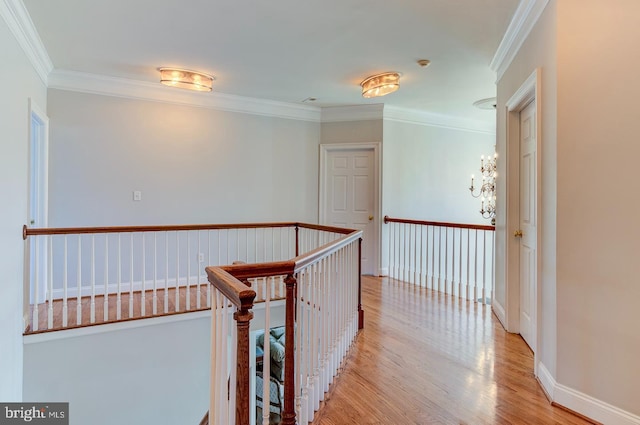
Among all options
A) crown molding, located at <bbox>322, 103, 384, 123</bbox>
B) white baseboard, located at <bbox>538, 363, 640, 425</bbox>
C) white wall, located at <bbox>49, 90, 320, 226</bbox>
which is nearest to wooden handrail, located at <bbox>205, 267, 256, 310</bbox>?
white baseboard, located at <bbox>538, 363, 640, 425</bbox>

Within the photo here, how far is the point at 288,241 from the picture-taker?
450 cm

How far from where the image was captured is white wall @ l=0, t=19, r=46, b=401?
2385mm

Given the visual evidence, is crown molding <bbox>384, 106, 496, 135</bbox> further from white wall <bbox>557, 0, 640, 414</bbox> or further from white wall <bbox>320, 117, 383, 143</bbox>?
white wall <bbox>557, 0, 640, 414</bbox>

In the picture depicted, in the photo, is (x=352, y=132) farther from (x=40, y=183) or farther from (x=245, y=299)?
(x=245, y=299)

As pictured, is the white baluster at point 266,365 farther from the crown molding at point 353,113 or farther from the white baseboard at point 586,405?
the crown molding at point 353,113

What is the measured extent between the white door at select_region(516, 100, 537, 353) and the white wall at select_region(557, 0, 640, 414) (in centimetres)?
68

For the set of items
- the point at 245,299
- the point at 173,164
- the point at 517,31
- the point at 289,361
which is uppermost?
the point at 517,31

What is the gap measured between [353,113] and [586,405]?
4.25 metres

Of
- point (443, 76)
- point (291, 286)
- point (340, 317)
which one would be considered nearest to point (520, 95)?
point (443, 76)

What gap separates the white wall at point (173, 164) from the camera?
380 cm

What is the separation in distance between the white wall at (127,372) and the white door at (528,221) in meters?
2.90

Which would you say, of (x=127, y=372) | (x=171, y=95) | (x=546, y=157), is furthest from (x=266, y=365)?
(x=171, y=95)

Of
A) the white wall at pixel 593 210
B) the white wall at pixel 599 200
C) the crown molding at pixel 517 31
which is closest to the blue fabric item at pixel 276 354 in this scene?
the white wall at pixel 593 210
